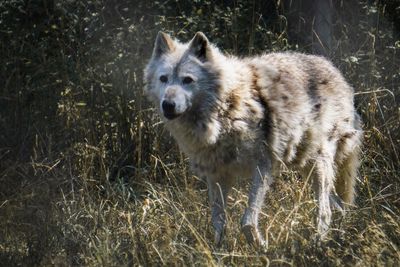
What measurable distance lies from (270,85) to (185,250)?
174 cm

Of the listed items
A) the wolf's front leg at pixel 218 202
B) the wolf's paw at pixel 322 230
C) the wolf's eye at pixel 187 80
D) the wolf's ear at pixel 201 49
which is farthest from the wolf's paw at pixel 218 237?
the wolf's ear at pixel 201 49

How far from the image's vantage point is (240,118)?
6.61 metres

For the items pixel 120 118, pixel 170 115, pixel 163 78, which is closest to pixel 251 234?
pixel 170 115

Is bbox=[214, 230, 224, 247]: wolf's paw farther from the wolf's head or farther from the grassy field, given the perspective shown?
the wolf's head

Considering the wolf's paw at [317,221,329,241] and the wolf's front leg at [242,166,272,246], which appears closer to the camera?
the wolf's paw at [317,221,329,241]

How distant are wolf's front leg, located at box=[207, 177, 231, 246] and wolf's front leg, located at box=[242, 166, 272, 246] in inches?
7.5

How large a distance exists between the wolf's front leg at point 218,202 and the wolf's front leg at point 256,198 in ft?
0.62

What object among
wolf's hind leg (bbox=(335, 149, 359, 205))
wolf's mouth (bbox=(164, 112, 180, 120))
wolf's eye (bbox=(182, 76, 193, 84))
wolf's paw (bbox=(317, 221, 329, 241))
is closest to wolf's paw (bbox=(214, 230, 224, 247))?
wolf's paw (bbox=(317, 221, 329, 241))

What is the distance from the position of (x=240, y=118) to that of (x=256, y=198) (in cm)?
63

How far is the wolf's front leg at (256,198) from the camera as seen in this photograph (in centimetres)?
638

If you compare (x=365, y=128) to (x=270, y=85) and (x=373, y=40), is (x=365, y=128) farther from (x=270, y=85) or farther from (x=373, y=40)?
(x=270, y=85)

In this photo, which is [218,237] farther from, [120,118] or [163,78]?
[120,118]

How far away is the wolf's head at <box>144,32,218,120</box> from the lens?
6.39 meters

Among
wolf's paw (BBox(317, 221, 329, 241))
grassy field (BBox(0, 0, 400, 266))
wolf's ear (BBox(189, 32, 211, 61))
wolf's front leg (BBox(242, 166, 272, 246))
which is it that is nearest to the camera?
wolf's paw (BBox(317, 221, 329, 241))
